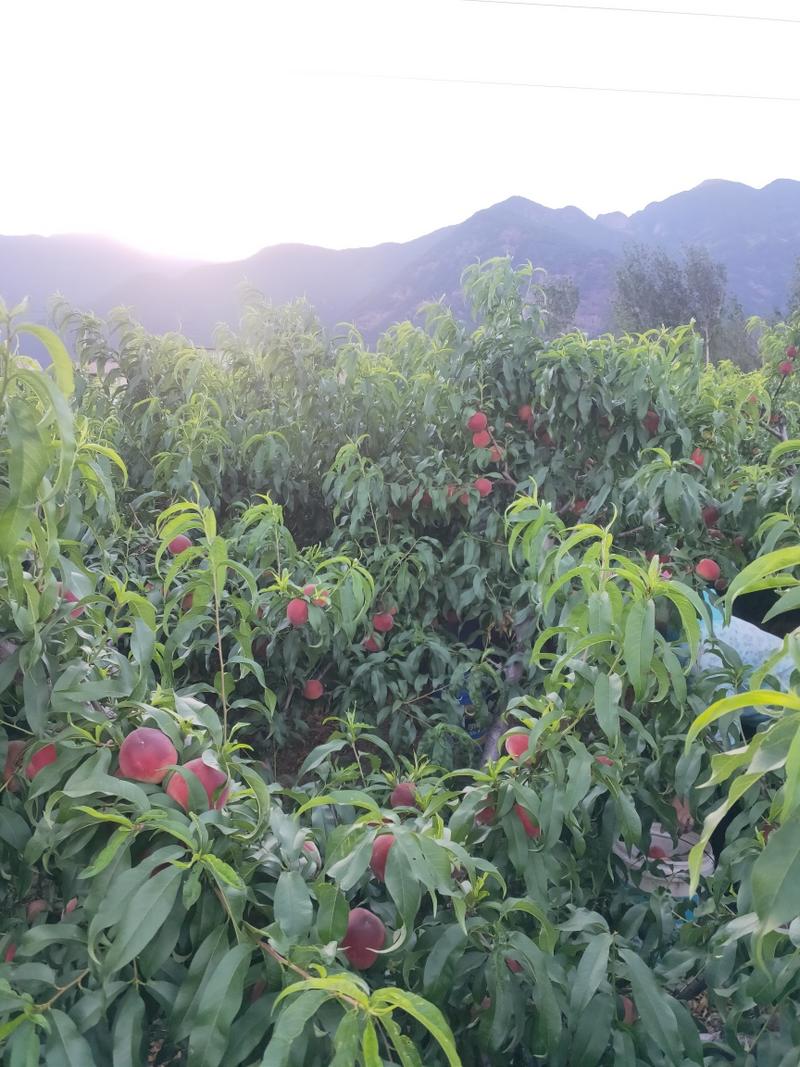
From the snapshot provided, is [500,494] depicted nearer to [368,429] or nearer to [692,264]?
[368,429]

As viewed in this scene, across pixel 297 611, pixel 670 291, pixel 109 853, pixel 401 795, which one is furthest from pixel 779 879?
pixel 670 291

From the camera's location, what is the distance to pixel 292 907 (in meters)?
0.74

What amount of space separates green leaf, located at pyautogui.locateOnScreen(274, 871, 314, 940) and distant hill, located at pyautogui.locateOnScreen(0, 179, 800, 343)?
8932 mm

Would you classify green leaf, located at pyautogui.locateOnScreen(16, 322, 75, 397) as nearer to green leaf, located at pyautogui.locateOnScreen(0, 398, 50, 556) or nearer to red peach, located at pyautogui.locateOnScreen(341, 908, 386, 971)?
green leaf, located at pyautogui.locateOnScreen(0, 398, 50, 556)

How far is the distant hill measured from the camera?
39.0 feet

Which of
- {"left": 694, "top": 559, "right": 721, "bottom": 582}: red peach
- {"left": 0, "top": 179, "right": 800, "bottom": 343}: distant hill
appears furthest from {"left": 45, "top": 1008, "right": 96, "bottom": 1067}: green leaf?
{"left": 0, "top": 179, "right": 800, "bottom": 343}: distant hill

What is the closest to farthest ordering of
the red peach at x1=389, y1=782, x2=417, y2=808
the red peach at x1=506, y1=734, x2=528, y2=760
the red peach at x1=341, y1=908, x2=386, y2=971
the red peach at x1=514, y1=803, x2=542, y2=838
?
the red peach at x1=341, y1=908, x2=386, y2=971 → the red peach at x1=514, y1=803, x2=542, y2=838 → the red peach at x1=506, y1=734, x2=528, y2=760 → the red peach at x1=389, y1=782, x2=417, y2=808

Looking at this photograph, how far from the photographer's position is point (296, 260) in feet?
66.7

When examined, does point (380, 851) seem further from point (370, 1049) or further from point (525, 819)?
point (370, 1049)

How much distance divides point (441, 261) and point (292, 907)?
84.1 ft

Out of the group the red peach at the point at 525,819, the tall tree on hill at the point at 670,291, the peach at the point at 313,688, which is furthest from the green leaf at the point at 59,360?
the tall tree on hill at the point at 670,291

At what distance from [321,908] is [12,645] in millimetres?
454

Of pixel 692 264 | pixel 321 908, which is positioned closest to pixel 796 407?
pixel 321 908

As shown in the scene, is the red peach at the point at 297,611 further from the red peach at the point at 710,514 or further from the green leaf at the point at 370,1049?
the red peach at the point at 710,514
